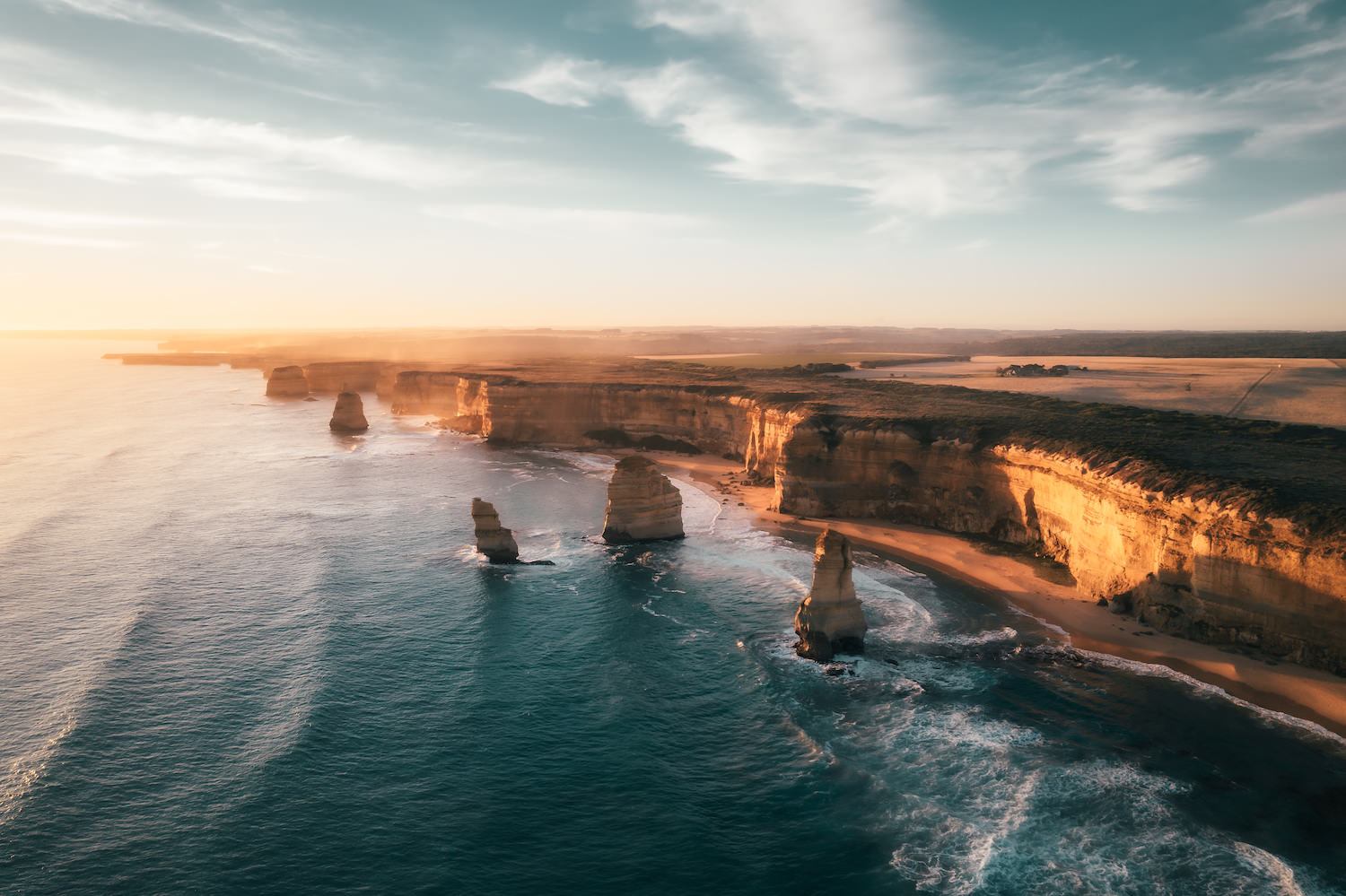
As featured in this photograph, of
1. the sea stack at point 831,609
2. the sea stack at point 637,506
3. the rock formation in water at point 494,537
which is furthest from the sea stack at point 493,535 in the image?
the sea stack at point 831,609

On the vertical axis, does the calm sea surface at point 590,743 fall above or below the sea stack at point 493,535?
below

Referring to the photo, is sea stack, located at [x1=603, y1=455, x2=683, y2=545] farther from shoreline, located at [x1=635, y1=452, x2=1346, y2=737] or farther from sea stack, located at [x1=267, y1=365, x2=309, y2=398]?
sea stack, located at [x1=267, y1=365, x2=309, y2=398]

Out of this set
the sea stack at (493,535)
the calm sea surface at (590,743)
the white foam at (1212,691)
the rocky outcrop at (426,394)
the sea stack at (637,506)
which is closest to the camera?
the calm sea surface at (590,743)

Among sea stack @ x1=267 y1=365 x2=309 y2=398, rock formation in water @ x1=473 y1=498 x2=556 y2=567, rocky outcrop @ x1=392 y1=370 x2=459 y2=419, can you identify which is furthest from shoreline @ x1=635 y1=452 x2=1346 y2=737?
sea stack @ x1=267 y1=365 x2=309 y2=398

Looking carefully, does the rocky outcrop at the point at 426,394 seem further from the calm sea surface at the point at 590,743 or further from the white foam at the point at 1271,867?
the white foam at the point at 1271,867

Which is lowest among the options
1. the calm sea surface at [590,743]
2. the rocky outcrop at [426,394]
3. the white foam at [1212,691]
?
the calm sea surface at [590,743]

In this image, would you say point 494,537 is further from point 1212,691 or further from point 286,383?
point 286,383
